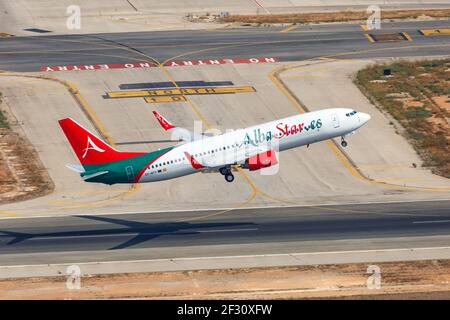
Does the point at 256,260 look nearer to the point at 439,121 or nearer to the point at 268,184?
the point at 268,184

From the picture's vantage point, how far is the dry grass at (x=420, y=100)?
160150mm

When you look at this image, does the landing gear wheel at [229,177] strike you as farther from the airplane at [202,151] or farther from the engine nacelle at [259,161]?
the engine nacelle at [259,161]

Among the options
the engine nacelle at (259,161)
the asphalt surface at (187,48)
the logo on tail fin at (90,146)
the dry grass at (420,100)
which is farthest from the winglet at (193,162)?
the asphalt surface at (187,48)

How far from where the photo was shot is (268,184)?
5866 inches

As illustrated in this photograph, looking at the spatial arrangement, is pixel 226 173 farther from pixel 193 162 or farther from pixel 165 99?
pixel 165 99

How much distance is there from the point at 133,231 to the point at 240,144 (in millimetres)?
14256

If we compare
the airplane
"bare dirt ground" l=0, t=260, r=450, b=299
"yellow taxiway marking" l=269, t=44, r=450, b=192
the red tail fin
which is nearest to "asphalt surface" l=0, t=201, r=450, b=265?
"bare dirt ground" l=0, t=260, r=450, b=299

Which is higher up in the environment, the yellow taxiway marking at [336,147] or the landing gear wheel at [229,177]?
the yellow taxiway marking at [336,147]

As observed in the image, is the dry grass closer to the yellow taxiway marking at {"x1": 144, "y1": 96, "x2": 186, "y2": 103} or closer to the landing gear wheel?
the yellow taxiway marking at {"x1": 144, "y1": 96, "x2": 186, "y2": 103}

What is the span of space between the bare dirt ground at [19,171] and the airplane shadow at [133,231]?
1155cm

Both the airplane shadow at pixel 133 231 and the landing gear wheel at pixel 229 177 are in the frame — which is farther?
the landing gear wheel at pixel 229 177

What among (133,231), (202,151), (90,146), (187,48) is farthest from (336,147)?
(90,146)

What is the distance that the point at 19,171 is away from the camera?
151875 millimetres

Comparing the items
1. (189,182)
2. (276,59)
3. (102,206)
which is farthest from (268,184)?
(276,59)
